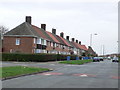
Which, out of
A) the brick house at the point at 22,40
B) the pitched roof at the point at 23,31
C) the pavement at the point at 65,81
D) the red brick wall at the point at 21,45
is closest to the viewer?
the pavement at the point at 65,81

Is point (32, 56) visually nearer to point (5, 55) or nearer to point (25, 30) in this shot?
point (5, 55)

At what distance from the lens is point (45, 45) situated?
220 ft

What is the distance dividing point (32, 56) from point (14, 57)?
332 cm

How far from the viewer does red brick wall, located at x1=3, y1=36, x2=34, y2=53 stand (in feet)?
189

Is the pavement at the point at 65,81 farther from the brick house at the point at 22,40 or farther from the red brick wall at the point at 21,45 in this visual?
the brick house at the point at 22,40

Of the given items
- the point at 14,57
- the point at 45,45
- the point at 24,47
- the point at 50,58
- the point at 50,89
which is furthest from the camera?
the point at 45,45

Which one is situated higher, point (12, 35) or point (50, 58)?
point (12, 35)

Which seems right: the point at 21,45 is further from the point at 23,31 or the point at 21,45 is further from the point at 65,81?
the point at 65,81

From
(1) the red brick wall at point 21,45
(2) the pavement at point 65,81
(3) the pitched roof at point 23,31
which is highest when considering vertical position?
(3) the pitched roof at point 23,31

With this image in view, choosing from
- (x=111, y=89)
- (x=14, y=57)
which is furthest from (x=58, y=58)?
(x=111, y=89)

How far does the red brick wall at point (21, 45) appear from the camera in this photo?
189 ft

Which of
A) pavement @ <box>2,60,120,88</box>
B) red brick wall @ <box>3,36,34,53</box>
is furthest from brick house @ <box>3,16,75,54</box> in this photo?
pavement @ <box>2,60,120,88</box>

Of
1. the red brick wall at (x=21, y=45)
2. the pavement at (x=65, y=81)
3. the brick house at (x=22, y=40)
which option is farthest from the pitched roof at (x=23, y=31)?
the pavement at (x=65, y=81)

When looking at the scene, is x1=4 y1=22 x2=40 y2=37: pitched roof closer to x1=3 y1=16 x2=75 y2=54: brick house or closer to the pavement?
x1=3 y1=16 x2=75 y2=54: brick house
